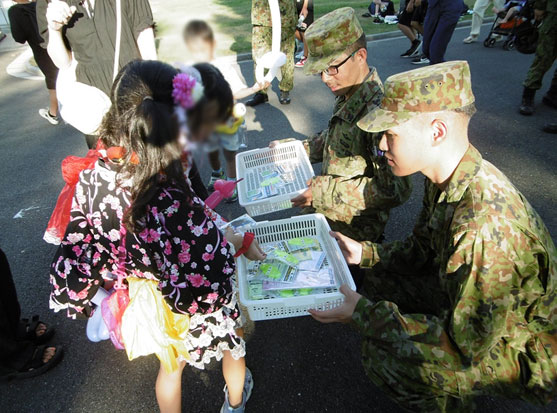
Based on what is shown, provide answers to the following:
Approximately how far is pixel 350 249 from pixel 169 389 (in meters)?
1.15

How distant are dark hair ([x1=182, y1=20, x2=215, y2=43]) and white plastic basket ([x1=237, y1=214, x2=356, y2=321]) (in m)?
1.26

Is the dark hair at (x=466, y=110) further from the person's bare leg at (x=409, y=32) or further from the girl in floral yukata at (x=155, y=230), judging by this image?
the person's bare leg at (x=409, y=32)

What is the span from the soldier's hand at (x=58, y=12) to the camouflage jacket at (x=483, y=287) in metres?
2.13

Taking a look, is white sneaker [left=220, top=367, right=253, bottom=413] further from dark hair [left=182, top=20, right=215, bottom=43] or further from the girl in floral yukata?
dark hair [left=182, top=20, right=215, bottom=43]

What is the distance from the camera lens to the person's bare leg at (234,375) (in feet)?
5.16

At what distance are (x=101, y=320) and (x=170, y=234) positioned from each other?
74 centimetres

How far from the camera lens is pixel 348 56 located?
6.26ft

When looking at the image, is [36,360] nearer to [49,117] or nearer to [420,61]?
[49,117]

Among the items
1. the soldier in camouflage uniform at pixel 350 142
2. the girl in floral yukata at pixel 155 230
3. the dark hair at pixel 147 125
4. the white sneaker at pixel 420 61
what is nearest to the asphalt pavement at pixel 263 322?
the dark hair at pixel 147 125

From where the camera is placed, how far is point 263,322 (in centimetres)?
231

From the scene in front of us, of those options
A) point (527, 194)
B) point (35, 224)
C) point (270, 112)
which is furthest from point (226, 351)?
point (270, 112)

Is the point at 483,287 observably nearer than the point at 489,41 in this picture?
Yes

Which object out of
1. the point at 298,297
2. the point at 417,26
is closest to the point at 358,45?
the point at 298,297

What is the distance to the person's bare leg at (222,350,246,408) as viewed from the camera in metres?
1.57
